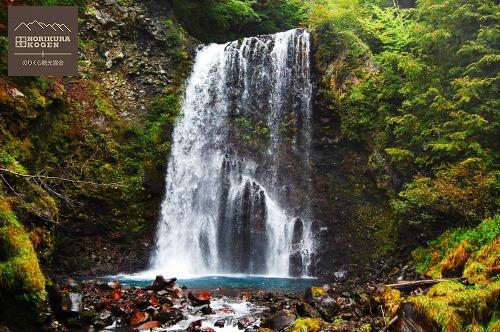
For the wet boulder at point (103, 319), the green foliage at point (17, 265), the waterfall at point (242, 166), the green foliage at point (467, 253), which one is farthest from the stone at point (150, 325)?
the waterfall at point (242, 166)

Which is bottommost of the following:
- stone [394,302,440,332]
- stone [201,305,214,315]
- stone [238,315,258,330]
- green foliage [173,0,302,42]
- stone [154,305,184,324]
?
stone [238,315,258,330]

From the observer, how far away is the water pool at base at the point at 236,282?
12.8 m

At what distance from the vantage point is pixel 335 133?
17.9 metres

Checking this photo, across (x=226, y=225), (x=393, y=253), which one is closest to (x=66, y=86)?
(x=226, y=225)

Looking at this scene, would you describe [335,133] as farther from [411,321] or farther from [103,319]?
[411,321]

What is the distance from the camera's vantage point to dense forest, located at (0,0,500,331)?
12.5m

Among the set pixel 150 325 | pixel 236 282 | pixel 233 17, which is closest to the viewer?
pixel 150 325

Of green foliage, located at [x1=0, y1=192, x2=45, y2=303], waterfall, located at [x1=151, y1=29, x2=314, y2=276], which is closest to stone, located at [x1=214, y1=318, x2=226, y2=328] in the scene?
green foliage, located at [x1=0, y1=192, x2=45, y2=303]

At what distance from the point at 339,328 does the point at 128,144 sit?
13443 mm

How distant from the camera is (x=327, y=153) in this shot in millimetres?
17844

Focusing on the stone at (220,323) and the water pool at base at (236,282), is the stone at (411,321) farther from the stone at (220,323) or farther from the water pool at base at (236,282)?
the water pool at base at (236,282)

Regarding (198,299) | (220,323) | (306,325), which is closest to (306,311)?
(306,325)

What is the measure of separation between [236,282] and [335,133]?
7.78 meters

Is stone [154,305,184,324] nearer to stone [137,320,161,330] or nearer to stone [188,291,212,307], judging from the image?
stone [137,320,161,330]
